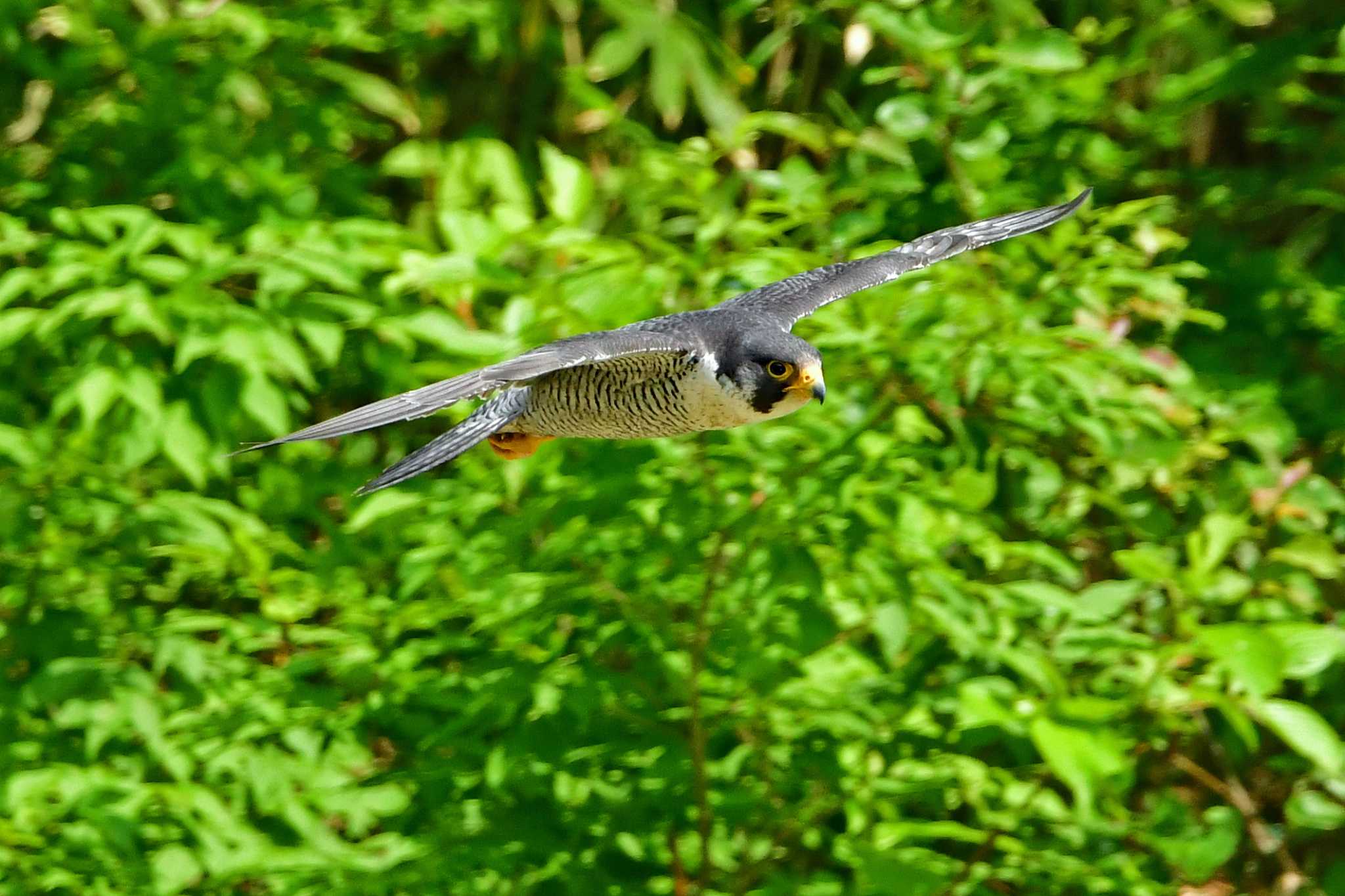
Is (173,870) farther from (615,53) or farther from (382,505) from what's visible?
(615,53)

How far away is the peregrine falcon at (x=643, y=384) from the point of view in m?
2.66

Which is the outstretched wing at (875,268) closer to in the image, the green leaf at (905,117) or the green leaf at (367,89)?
the green leaf at (905,117)

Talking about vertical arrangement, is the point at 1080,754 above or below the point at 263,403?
below

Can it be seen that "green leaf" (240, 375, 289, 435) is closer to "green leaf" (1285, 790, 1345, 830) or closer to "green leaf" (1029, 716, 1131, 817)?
"green leaf" (1029, 716, 1131, 817)

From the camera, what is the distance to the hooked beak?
9.41ft

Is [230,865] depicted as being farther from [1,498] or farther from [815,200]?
[815,200]

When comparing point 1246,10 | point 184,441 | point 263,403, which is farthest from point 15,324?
point 1246,10

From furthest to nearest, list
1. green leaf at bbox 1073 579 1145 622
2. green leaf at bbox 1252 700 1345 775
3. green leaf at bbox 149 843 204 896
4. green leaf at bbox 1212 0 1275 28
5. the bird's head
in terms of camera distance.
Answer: green leaf at bbox 1212 0 1275 28, green leaf at bbox 149 843 204 896, green leaf at bbox 1073 579 1145 622, green leaf at bbox 1252 700 1345 775, the bird's head

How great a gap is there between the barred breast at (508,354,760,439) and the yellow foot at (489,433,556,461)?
17 centimetres

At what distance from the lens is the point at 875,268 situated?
10.9ft

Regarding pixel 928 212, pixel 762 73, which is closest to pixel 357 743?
pixel 928 212

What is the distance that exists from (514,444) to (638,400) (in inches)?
18.0

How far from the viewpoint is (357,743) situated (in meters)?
3.84

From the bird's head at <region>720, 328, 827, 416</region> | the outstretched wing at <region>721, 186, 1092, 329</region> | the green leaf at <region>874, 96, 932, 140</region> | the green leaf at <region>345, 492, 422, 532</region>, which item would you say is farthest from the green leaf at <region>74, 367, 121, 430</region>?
the green leaf at <region>874, 96, 932, 140</region>
